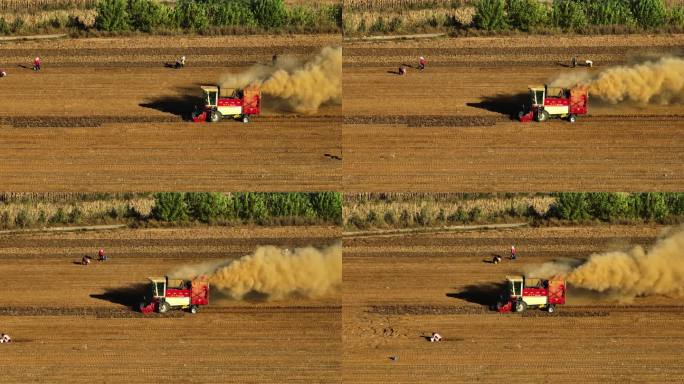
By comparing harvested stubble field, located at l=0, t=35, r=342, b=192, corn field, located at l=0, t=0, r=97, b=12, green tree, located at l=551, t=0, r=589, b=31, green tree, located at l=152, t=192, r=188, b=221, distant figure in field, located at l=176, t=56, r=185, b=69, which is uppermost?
corn field, located at l=0, t=0, r=97, b=12

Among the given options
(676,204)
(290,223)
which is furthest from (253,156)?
(676,204)

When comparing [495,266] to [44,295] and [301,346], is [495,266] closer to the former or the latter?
[301,346]

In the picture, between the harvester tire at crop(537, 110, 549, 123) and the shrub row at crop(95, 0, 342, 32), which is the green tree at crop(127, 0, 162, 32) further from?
the harvester tire at crop(537, 110, 549, 123)

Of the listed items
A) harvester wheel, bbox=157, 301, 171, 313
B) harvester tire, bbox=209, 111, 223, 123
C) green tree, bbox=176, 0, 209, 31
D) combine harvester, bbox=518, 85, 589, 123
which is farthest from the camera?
green tree, bbox=176, 0, 209, 31

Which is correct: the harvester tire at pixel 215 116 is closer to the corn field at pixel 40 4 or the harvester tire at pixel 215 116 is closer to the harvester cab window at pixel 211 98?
the harvester cab window at pixel 211 98

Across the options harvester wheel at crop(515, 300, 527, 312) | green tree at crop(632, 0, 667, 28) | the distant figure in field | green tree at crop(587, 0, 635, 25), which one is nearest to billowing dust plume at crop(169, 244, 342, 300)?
harvester wheel at crop(515, 300, 527, 312)

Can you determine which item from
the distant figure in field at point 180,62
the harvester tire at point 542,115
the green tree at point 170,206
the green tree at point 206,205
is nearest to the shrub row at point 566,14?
the harvester tire at point 542,115

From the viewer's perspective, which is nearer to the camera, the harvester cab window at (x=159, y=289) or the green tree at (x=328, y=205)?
the harvester cab window at (x=159, y=289)
